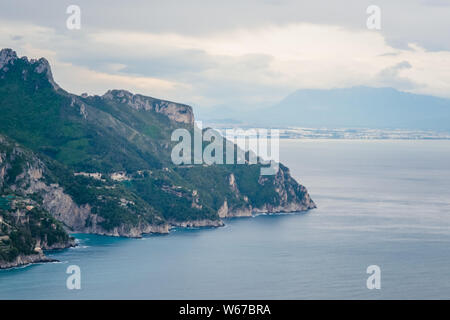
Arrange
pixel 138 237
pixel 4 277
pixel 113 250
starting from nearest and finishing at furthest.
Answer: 1. pixel 4 277
2. pixel 113 250
3. pixel 138 237

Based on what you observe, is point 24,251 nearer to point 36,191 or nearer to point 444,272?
point 36,191

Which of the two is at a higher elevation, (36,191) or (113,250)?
(36,191)

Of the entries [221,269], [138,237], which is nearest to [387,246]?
[221,269]
